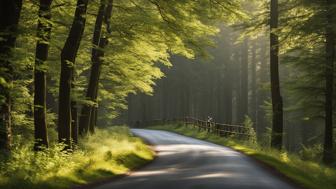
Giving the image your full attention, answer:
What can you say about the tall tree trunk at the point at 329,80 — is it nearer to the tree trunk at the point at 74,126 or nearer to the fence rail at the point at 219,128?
the fence rail at the point at 219,128

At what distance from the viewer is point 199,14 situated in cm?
1795

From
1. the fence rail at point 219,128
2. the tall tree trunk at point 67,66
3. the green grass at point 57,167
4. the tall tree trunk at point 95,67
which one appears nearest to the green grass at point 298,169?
the fence rail at point 219,128

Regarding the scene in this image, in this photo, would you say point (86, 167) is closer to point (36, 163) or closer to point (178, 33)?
point (36, 163)

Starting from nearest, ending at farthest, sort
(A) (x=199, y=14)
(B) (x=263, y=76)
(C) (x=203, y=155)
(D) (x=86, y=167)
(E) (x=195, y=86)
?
(D) (x=86, y=167)
(A) (x=199, y=14)
(C) (x=203, y=155)
(B) (x=263, y=76)
(E) (x=195, y=86)

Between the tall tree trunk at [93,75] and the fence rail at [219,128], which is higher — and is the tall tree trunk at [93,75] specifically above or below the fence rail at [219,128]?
above

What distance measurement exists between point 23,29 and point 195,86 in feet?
200

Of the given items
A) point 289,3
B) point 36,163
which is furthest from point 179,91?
point 36,163

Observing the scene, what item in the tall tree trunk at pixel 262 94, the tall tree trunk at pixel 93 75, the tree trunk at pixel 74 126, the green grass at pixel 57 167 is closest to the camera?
the green grass at pixel 57 167

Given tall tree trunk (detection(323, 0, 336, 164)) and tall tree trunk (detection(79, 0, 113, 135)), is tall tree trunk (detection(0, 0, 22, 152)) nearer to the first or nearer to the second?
tall tree trunk (detection(79, 0, 113, 135))

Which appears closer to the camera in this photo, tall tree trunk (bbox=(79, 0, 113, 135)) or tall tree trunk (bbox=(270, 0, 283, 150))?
tall tree trunk (bbox=(79, 0, 113, 135))

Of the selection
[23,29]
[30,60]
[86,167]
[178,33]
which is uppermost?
[178,33]

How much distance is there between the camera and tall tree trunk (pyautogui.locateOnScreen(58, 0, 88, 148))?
55.8 ft

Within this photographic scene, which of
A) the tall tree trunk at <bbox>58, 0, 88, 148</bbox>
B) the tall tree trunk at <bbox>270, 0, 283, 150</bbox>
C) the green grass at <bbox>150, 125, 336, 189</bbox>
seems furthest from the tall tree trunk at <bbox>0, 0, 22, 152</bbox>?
the tall tree trunk at <bbox>270, 0, 283, 150</bbox>

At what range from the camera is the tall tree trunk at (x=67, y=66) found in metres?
17.0
